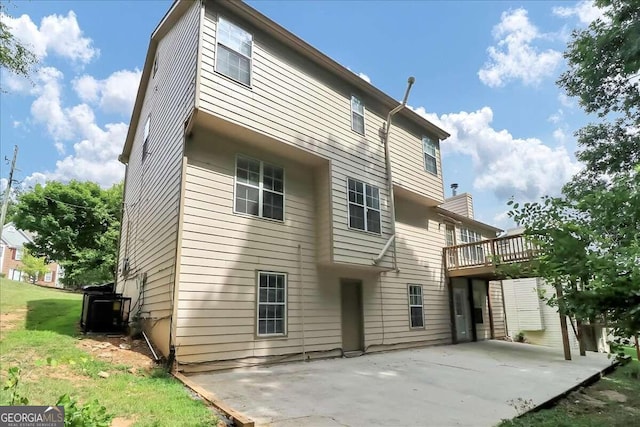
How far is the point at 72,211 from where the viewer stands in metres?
24.6

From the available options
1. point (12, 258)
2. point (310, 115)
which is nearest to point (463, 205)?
point (310, 115)

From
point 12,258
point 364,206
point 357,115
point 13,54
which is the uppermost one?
point 357,115

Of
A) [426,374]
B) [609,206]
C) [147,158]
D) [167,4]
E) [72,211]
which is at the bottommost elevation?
[426,374]

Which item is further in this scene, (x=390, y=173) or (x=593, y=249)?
(x=390, y=173)

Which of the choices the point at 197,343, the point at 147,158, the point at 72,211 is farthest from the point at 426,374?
the point at 72,211

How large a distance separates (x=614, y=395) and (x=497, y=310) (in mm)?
10268

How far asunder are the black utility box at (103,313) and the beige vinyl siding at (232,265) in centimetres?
317

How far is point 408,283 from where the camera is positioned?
1195cm

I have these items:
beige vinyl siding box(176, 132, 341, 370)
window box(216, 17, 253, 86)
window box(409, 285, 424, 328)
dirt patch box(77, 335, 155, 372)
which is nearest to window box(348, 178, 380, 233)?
beige vinyl siding box(176, 132, 341, 370)

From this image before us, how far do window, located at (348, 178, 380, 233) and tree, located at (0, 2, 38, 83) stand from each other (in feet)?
23.5

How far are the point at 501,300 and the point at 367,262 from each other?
10.6 meters

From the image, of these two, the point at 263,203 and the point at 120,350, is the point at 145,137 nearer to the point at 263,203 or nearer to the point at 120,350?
the point at 263,203

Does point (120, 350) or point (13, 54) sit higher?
point (13, 54)

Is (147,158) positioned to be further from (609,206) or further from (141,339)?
(609,206)
